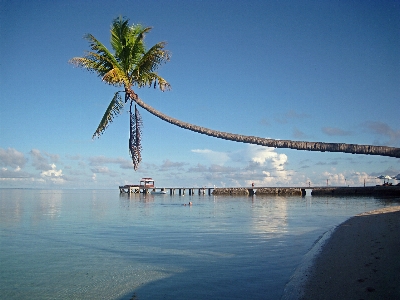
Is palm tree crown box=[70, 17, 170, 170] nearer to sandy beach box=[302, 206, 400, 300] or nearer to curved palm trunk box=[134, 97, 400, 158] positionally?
curved palm trunk box=[134, 97, 400, 158]

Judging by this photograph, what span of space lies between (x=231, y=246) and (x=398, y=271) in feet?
27.9

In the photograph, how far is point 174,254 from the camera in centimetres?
1377

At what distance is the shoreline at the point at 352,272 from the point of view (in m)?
6.90

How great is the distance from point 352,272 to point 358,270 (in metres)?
0.18

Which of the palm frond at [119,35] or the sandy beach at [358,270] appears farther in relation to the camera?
the palm frond at [119,35]

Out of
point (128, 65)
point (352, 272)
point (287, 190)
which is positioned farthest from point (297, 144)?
point (287, 190)

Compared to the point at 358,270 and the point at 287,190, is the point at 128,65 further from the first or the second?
the point at 287,190

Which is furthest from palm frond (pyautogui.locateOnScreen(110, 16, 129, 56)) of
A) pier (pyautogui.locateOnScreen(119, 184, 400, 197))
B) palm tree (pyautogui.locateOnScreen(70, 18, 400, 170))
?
pier (pyautogui.locateOnScreen(119, 184, 400, 197))

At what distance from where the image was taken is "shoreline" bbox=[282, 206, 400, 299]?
22.6ft

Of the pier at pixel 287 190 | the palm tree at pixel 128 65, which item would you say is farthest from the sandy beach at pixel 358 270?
the pier at pixel 287 190

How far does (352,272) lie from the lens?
8.20 metres

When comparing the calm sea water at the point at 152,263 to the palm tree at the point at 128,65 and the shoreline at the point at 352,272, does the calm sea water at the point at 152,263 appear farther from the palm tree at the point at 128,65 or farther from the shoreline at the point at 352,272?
the palm tree at the point at 128,65

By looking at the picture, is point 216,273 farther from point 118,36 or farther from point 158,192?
point 158,192

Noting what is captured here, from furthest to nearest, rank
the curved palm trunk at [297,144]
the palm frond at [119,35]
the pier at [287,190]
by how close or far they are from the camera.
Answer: the pier at [287,190]
the palm frond at [119,35]
the curved palm trunk at [297,144]
